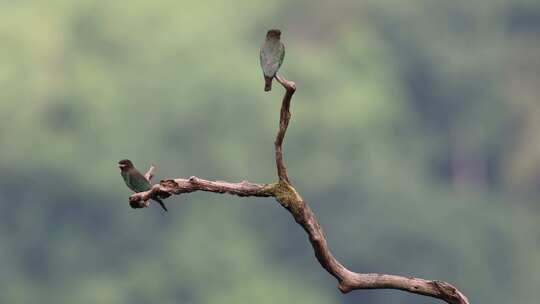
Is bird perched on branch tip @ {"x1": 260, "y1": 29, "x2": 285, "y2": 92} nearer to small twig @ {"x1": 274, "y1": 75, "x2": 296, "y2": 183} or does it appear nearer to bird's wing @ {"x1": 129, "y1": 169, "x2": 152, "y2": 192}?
small twig @ {"x1": 274, "y1": 75, "x2": 296, "y2": 183}

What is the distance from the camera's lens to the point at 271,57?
19.6 ft

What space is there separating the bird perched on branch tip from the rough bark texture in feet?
0.49

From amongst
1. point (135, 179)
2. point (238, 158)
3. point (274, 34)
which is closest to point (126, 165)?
point (135, 179)

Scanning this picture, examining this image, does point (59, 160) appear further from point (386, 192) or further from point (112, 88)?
point (386, 192)

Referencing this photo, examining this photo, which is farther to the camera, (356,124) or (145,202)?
(356,124)

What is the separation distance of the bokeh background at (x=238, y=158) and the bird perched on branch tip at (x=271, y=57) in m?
39.1

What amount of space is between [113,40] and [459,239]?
50.6 feet

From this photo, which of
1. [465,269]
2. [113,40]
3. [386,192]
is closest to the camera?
[465,269]

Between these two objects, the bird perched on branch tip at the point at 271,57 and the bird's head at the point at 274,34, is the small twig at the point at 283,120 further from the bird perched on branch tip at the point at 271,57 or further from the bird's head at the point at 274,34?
the bird's head at the point at 274,34

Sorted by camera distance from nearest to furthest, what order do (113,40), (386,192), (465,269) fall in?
(465,269)
(386,192)
(113,40)

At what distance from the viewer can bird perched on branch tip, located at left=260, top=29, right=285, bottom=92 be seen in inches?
234

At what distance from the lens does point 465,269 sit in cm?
4803

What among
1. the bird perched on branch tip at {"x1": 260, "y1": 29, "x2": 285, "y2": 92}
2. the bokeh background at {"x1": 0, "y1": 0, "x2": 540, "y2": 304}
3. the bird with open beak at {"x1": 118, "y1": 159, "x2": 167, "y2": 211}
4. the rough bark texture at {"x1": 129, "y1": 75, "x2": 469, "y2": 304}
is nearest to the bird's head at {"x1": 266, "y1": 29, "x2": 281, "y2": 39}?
the bird perched on branch tip at {"x1": 260, "y1": 29, "x2": 285, "y2": 92}

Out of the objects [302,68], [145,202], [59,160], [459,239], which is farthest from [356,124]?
[145,202]
